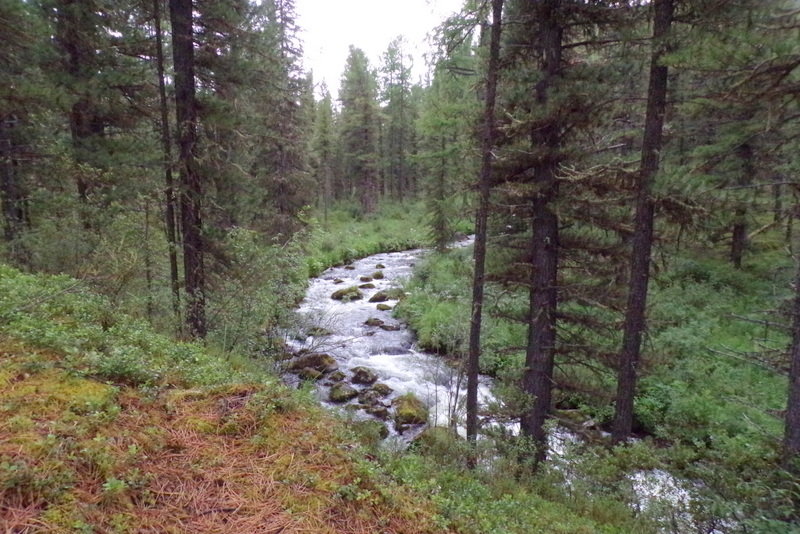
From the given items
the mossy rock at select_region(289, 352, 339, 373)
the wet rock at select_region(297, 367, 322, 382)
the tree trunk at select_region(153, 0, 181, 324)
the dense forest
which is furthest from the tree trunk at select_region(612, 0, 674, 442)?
the tree trunk at select_region(153, 0, 181, 324)

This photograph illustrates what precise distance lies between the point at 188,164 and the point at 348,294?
10399 mm

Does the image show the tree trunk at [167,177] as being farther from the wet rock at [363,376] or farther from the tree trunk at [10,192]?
the wet rock at [363,376]

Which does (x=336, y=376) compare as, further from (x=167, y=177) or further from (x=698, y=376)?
(x=698, y=376)

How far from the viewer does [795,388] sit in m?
5.48

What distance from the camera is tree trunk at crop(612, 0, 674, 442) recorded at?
6953 mm

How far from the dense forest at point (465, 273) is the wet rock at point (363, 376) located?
1.37 m

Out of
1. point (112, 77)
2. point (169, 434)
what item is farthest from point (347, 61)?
point (169, 434)

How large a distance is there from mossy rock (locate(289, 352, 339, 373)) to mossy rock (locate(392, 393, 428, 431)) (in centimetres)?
254

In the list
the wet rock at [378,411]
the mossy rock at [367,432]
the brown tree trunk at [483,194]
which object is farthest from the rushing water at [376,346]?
the mossy rock at [367,432]

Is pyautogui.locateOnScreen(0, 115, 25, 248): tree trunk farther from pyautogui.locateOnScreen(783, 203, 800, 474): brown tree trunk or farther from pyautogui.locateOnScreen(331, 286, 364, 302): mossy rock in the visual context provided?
pyautogui.locateOnScreen(783, 203, 800, 474): brown tree trunk

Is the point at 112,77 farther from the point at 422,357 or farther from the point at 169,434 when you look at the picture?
the point at 422,357

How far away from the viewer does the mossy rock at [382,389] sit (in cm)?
1109

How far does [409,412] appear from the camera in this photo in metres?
9.91

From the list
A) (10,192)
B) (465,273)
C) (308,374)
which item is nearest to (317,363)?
(308,374)
